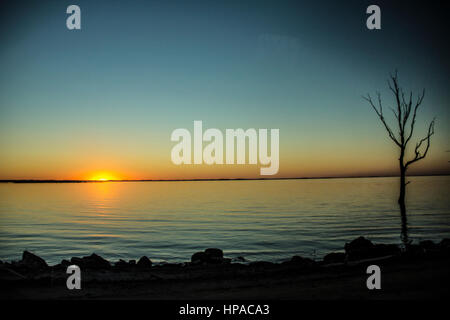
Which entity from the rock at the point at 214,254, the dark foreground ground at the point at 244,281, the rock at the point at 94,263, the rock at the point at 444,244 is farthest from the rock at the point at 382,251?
the rock at the point at 94,263

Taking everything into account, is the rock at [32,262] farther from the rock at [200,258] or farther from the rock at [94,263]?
the rock at [200,258]

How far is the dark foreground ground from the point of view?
7.58 metres

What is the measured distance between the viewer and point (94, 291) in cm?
834

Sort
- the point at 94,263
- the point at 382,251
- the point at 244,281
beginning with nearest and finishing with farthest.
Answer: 1. the point at 244,281
2. the point at 94,263
3. the point at 382,251

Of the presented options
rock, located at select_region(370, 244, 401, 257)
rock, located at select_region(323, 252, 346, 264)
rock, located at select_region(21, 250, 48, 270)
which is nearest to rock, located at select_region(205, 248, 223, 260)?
rock, located at select_region(323, 252, 346, 264)

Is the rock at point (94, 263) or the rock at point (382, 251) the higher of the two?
the rock at point (382, 251)

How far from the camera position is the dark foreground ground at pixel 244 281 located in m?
7.58

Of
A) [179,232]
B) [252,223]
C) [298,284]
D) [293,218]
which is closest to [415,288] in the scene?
[298,284]

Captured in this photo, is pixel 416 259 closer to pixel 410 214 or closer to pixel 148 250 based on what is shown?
pixel 148 250

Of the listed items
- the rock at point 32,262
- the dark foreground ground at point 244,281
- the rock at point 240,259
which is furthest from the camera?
the rock at point 240,259

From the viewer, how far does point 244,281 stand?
9266 mm

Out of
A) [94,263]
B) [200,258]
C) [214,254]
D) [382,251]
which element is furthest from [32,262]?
[382,251]

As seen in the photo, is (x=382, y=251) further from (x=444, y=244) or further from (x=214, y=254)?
(x=214, y=254)

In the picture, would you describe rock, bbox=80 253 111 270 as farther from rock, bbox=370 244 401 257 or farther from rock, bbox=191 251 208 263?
rock, bbox=370 244 401 257
